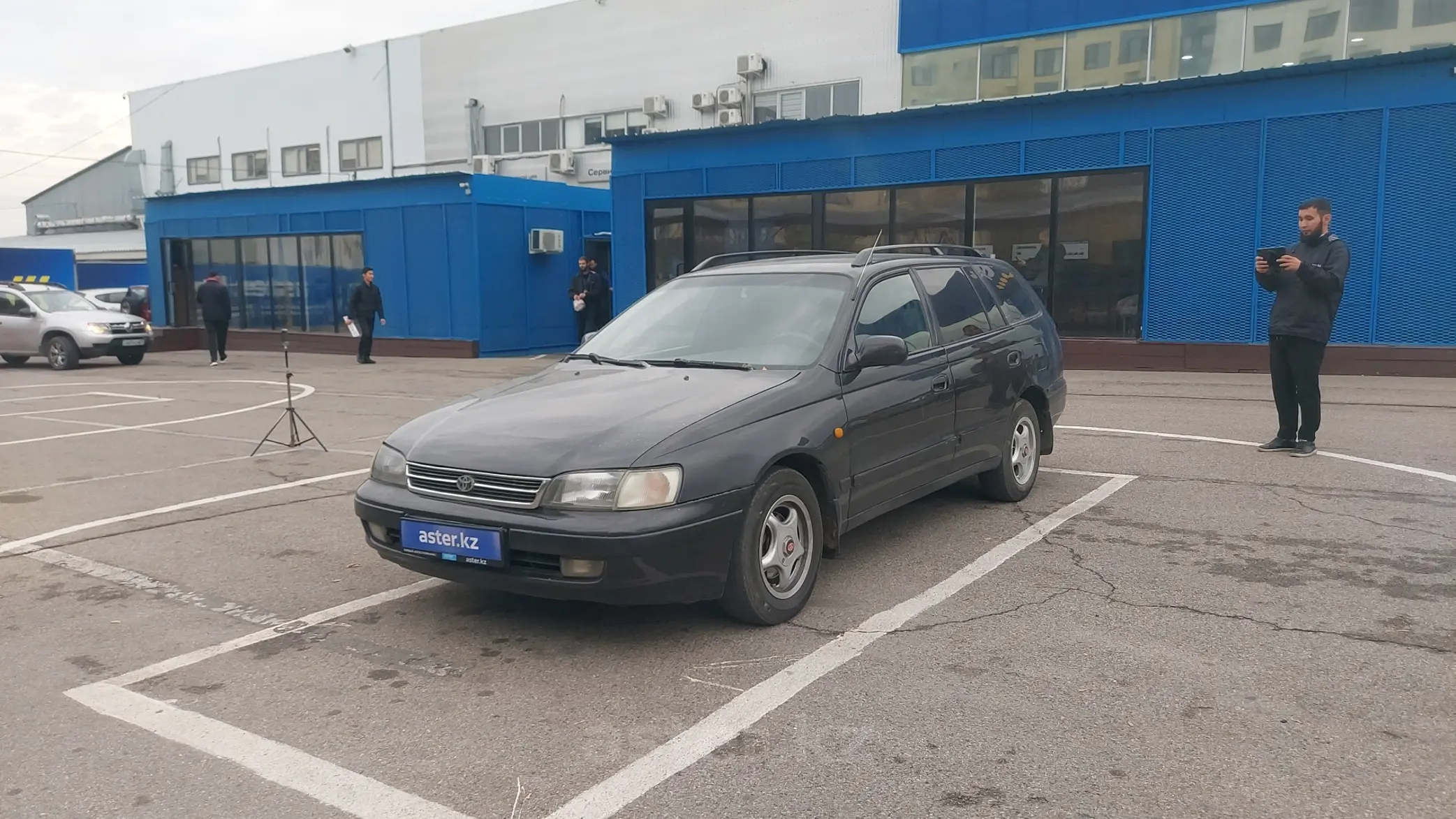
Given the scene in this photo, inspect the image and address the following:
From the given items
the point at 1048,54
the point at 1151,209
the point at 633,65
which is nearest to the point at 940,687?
the point at 1151,209

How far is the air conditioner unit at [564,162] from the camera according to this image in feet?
106

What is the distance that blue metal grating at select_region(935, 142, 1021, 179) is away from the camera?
15750 mm

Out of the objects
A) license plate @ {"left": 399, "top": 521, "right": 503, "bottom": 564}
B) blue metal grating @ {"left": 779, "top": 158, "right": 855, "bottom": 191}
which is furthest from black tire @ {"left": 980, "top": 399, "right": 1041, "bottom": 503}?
blue metal grating @ {"left": 779, "top": 158, "right": 855, "bottom": 191}

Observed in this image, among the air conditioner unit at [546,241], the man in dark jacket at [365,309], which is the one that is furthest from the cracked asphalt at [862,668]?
the air conditioner unit at [546,241]

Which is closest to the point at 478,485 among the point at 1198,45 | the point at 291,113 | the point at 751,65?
the point at 1198,45

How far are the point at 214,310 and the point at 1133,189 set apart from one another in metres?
17.1

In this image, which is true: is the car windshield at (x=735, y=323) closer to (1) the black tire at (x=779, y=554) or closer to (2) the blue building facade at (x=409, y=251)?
(1) the black tire at (x=779, y=554)

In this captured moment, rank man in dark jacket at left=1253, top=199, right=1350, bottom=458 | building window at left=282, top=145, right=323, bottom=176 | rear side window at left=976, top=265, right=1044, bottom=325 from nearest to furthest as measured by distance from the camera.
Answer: rear side window at left=976, top=265, right=1044, bottom=325, man in dark jacket at left=1253, top=199, right=1350, bottom=458, building window at left=282, top=145, right=323, bottom=176

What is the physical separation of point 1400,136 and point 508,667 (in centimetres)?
1433

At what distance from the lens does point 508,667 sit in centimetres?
406

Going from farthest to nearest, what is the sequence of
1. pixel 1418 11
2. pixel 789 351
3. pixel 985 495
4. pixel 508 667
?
pixel 1418 11 < pixel 985 495 < pixel 789 351 < pixel 508 667

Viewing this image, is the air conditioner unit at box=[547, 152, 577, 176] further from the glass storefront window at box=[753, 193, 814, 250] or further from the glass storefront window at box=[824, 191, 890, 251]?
the glass storefront window at box=[824, 191, 890, 251]

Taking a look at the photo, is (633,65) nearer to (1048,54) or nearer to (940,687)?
(1048,54)

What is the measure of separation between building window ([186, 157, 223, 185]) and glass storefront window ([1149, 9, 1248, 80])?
1459 inches
